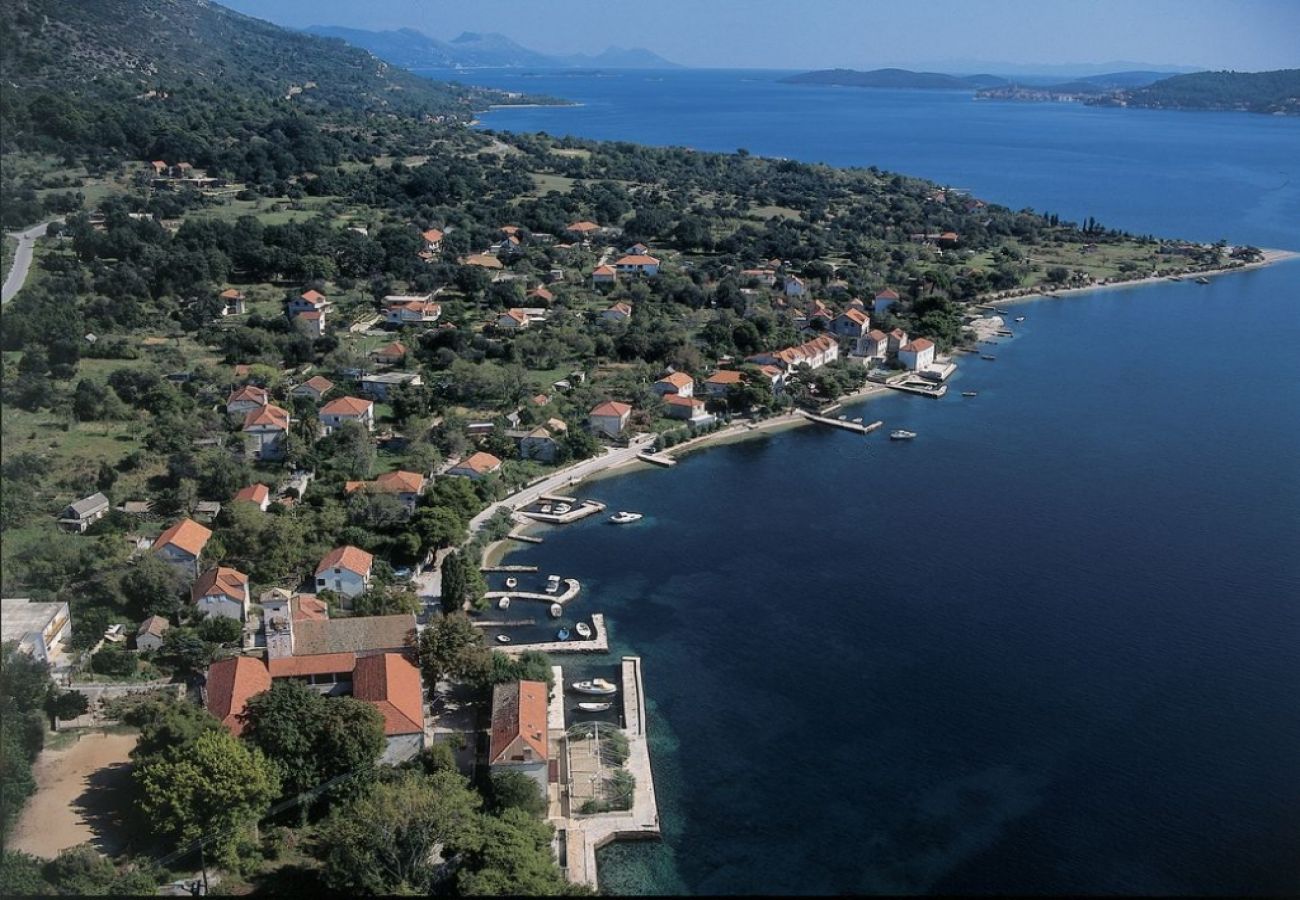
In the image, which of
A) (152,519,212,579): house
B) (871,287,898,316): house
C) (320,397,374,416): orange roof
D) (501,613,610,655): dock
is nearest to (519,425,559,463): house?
(320,397,374,416): orange roof

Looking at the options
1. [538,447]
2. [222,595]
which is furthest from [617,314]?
[222,595]

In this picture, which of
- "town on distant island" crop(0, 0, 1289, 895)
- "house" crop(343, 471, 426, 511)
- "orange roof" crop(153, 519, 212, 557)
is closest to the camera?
"town on distant island" crop(0, 0, 1289, 895)

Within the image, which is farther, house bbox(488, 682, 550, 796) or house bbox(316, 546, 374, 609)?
house bbox(316, 546, 374, 609)

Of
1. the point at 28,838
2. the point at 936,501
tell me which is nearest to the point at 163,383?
the point at 28,838

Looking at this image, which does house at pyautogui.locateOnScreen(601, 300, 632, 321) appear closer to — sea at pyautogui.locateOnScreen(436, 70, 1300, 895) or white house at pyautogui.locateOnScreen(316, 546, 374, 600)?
sea at pyautogui.locateOnScreen(436, 70, 1300, 895)

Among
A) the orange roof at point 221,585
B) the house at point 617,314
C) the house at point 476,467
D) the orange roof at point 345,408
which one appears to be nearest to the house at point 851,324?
the house at point 617,314

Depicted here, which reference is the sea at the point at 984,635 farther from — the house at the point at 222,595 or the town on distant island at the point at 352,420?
the house at the point at 222,595

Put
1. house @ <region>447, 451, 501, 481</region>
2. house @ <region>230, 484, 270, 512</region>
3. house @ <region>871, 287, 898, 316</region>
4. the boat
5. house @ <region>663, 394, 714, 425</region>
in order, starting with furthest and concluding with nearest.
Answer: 1. house @ <region>871, 287, 898, 316</region>
2. house @ <region>663, 394, 714, 425</region>
3. house @ <region>447, 451, 501, 481</region>
4. house @ <region>230, 484, 270, 512</region>
5. the boat
